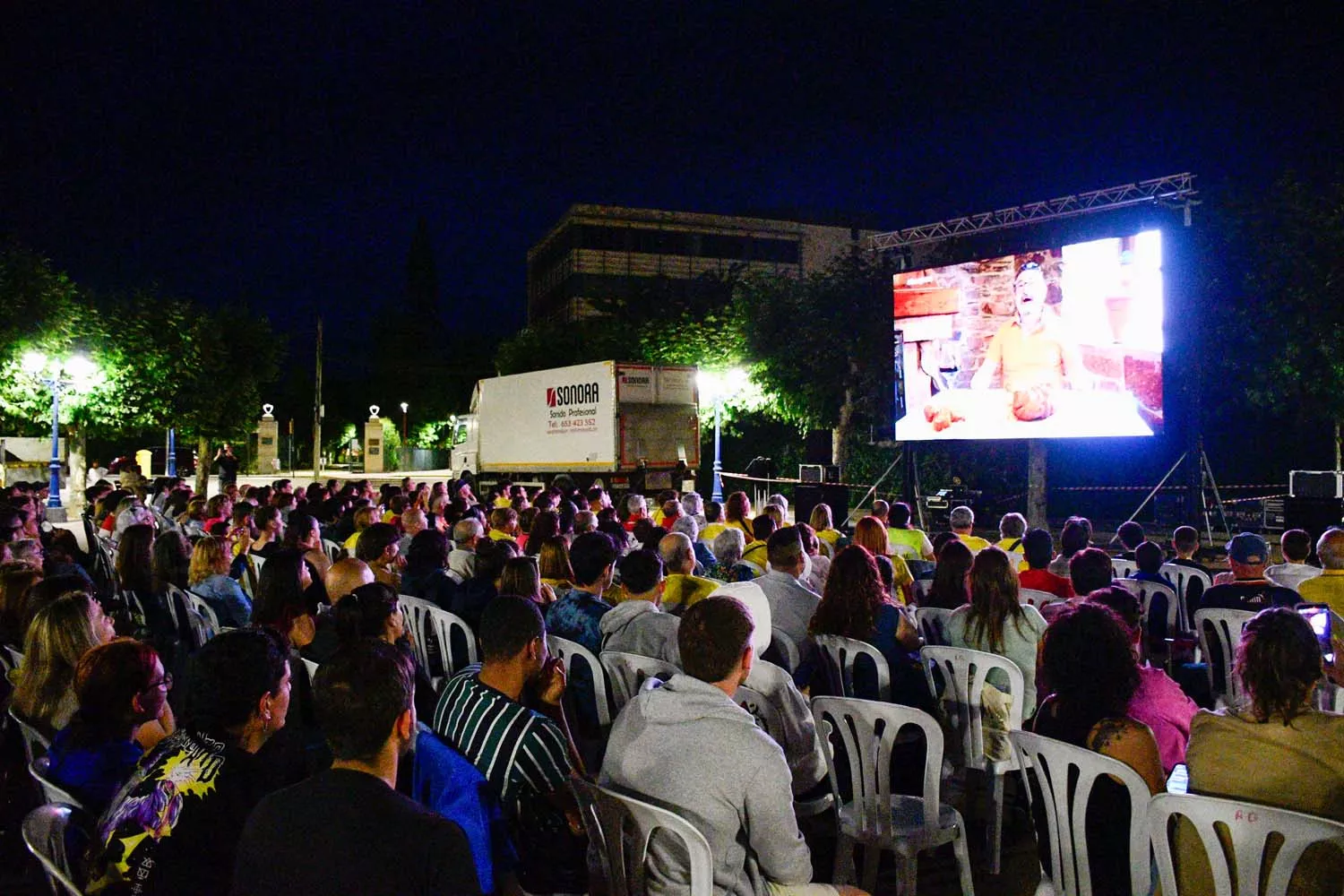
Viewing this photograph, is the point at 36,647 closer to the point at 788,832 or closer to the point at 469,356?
the point at 788,832

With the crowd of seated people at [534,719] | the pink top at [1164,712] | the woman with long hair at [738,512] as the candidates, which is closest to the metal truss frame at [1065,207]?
the woman with long hair at [738,512]

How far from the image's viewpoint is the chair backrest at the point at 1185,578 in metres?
6.76

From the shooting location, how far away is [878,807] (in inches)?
138

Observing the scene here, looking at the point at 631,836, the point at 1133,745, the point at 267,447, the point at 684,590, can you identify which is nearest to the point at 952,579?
the point at 684,590

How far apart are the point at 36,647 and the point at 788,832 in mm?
2945

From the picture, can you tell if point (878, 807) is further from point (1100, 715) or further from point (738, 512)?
point (738, 512)

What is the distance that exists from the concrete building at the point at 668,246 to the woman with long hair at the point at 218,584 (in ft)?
175

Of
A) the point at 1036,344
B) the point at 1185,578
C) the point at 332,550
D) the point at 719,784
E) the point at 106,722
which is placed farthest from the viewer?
the point at 1036,344

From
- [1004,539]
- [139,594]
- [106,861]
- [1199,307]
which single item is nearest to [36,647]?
[106,861]

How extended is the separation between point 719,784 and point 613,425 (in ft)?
63.6

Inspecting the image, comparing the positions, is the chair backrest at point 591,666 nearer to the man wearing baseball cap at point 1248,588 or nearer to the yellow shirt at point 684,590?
the yellow shirt at point 684,590

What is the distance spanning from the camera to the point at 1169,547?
13461 millimetres

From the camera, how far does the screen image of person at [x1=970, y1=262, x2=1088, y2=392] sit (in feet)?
46.0

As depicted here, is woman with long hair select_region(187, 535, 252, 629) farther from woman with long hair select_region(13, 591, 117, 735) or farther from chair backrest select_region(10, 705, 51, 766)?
chair backrest select_region(10, 705, 51, 766)
